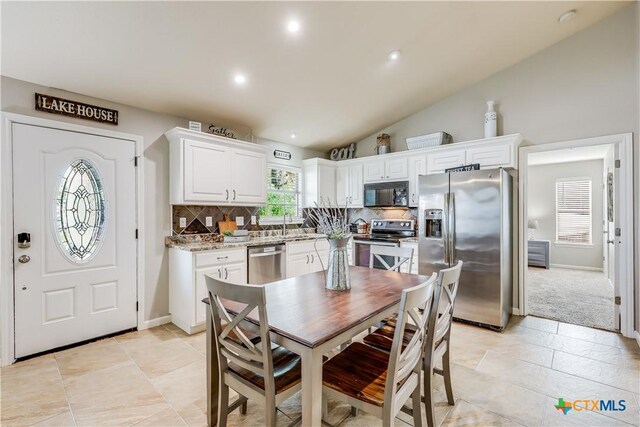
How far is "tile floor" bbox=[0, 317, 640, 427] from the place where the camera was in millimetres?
1874

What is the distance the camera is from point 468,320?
3377 millimetres

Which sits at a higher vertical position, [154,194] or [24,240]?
[154,194]

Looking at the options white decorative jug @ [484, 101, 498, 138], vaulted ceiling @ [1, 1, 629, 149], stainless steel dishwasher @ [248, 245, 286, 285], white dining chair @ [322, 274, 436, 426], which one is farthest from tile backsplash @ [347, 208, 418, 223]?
white dining chair @ [322, 274, 436, 426]

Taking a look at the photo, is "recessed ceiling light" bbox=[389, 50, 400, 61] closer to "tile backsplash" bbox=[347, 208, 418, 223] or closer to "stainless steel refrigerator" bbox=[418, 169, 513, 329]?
"stainless steel refrigerator" bbox=[418, 169, 513, 329]

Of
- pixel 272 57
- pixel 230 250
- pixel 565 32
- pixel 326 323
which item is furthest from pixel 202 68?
pixel 565 32

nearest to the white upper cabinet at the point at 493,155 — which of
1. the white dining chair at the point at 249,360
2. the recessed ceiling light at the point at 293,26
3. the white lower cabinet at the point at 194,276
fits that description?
the recessed ceiling light at the point at 293,26

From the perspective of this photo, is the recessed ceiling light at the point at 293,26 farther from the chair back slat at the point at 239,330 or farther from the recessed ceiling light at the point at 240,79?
the chair back slat at the point at 239,330

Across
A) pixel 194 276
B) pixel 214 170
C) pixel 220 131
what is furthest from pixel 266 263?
pixel 220 131

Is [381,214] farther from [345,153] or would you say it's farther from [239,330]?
[239,330]

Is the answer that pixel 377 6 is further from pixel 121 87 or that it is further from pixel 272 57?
pixel 121 87

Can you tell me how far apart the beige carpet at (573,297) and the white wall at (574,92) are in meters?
0.61

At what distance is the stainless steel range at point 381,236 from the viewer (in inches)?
168

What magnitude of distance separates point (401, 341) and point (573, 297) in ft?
15.0

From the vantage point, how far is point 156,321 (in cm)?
337
